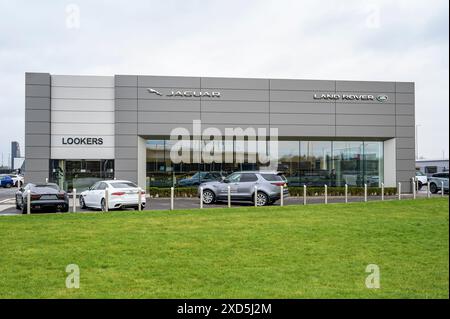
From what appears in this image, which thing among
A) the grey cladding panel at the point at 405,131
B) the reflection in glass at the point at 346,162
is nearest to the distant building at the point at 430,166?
the grey cladding panel at the point at 405,131

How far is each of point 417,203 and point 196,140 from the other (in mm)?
16036

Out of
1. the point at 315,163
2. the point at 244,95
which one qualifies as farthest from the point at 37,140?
the point at 315,163

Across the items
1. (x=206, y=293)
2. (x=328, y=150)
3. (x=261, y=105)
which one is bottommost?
(x=206, y=293)

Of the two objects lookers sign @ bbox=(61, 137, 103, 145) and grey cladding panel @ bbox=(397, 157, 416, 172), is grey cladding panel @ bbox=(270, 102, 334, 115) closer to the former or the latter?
grey cladding panel @ bbox=(397, 157, 416, 172)

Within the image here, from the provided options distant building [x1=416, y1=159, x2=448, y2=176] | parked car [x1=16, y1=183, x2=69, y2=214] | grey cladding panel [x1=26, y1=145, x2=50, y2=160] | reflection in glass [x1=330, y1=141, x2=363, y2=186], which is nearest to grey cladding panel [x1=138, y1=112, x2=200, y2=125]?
grey cladding panel [x1=26, y1=145, x2=50, y2=160]

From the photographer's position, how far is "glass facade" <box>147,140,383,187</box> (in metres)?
30.0

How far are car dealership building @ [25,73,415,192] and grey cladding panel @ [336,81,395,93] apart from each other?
0.07m

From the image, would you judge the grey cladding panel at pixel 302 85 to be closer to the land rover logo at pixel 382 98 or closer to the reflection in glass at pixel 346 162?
the land rover logo at pixel 382 98

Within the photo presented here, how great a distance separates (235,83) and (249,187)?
11.0m

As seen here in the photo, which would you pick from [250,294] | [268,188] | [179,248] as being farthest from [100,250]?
[268,188]

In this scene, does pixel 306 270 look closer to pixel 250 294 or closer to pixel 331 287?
pixel 331 287

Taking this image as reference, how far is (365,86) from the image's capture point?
3047cm

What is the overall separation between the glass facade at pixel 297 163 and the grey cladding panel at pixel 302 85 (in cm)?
393

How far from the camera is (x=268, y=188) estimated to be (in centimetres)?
1997
